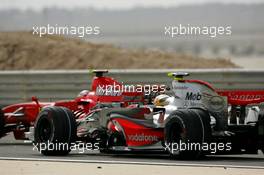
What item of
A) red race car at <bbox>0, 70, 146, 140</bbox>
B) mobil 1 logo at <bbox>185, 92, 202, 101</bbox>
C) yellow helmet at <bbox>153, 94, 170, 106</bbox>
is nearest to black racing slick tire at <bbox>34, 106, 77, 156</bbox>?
red race car at <bbox>0, 70, 146, 140</bbox>

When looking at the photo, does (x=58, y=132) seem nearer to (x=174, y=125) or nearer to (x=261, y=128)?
(x=174, y=125)

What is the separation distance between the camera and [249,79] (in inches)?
898

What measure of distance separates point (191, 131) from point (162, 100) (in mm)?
1327

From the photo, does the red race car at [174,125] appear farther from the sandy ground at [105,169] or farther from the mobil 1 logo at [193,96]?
the sandy ground at [105,169]

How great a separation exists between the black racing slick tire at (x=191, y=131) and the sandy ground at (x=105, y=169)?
0.94 metres

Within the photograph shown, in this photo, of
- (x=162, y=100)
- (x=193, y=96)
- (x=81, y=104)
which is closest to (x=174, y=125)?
(x=193, y=96)

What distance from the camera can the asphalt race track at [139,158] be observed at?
48.6 feet

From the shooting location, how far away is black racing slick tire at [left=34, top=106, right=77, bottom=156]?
16.7 meters

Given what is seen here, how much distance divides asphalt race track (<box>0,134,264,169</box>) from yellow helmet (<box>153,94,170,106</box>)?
2.34 feet

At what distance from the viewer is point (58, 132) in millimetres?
16672

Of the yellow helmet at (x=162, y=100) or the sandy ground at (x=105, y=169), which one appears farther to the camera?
the yellow helmet at (x=162, y=100)

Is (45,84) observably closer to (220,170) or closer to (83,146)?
(83,146)

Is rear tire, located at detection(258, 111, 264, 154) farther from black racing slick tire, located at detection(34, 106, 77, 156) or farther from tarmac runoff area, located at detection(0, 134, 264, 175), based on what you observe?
black racing slick tire, located at detection(34, 106, 77, 156)

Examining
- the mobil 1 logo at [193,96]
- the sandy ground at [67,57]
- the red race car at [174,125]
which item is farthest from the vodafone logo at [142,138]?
the sandy ground at [67,57]
